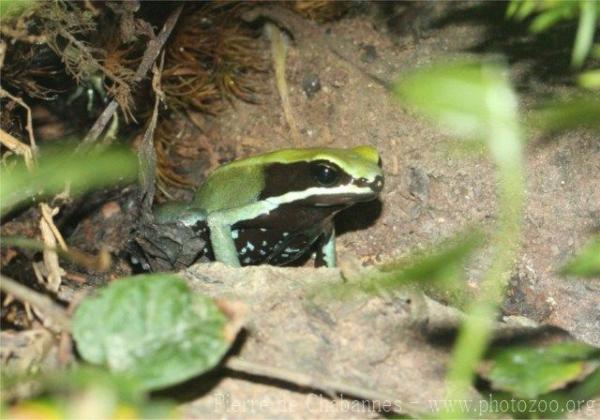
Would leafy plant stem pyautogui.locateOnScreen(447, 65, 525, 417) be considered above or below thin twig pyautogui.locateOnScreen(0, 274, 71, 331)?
above

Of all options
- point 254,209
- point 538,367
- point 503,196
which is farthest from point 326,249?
point 503,196

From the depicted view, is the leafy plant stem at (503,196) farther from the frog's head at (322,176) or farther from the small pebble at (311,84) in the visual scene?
the small pebble at (311,84)

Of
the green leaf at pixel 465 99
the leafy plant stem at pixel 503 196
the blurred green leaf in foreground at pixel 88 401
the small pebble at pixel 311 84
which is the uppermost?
the green leaf at pixel 465 99

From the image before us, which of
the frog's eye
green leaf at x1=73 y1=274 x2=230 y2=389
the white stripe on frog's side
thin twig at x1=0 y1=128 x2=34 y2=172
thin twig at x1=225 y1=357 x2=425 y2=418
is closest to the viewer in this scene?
green leaf at x1=73 y1=274 x2=230 y2=389

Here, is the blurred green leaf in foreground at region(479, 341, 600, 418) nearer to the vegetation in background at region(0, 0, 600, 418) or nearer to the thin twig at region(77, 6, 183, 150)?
the vegetation in background at region(0, 0, 600, 418)

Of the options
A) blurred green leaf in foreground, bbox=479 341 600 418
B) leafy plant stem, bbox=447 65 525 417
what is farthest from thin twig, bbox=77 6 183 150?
leafy plant stem, bbox=447 65 525 417

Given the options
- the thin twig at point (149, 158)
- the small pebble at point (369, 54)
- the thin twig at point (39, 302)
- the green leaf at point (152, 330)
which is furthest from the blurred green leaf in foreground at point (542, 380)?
the small pebble at point (369, 54)
